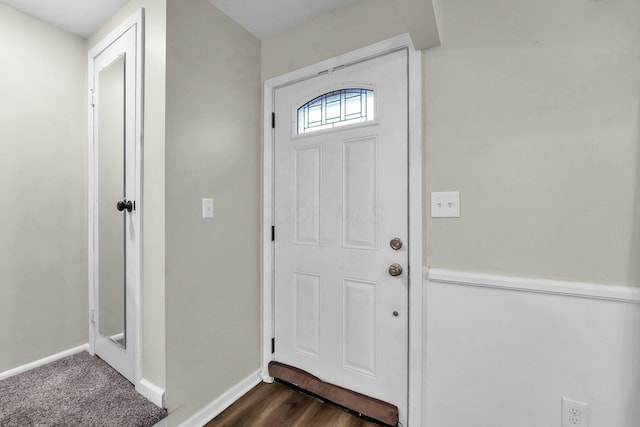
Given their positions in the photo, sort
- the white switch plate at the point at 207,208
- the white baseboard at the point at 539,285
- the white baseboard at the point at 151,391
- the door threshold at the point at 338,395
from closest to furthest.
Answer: the white baseboard at the point at 539,285 < the white baseboard at the point at 151,391 < the door threshold at the point at 338,395 < the white switch plate at the point at 207,208

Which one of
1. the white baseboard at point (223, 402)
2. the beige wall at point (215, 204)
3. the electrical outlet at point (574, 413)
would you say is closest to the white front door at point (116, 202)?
the beige wall at point (215, 204)

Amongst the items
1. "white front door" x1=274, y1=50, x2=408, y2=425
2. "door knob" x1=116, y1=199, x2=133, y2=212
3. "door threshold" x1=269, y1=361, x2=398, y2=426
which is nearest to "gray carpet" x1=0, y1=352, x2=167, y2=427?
"door threshold" x1=269, y1=361, x2=398, y2=426

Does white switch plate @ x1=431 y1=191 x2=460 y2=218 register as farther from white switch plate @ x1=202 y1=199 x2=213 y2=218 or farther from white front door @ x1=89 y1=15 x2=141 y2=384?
white front door @ x1=89 y1=15 x2=141 y2=384

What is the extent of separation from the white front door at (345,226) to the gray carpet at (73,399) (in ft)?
2.89

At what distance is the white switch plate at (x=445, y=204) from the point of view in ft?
4.31

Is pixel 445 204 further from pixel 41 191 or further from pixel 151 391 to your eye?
pixel 41 191

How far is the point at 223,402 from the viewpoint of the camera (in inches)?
66.7

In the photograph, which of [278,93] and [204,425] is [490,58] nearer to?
[278,93]

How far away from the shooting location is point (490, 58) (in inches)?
48.9

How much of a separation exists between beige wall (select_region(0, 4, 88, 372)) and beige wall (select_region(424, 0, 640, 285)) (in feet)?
7.91

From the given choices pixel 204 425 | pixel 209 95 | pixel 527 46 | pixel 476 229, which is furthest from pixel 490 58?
pixel 204 425

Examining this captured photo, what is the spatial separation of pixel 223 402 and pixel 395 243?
4.77 feet

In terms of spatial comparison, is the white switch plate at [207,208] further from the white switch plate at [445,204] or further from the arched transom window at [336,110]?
the white switch plate at [445,204]

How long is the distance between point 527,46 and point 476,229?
0.82 meters
